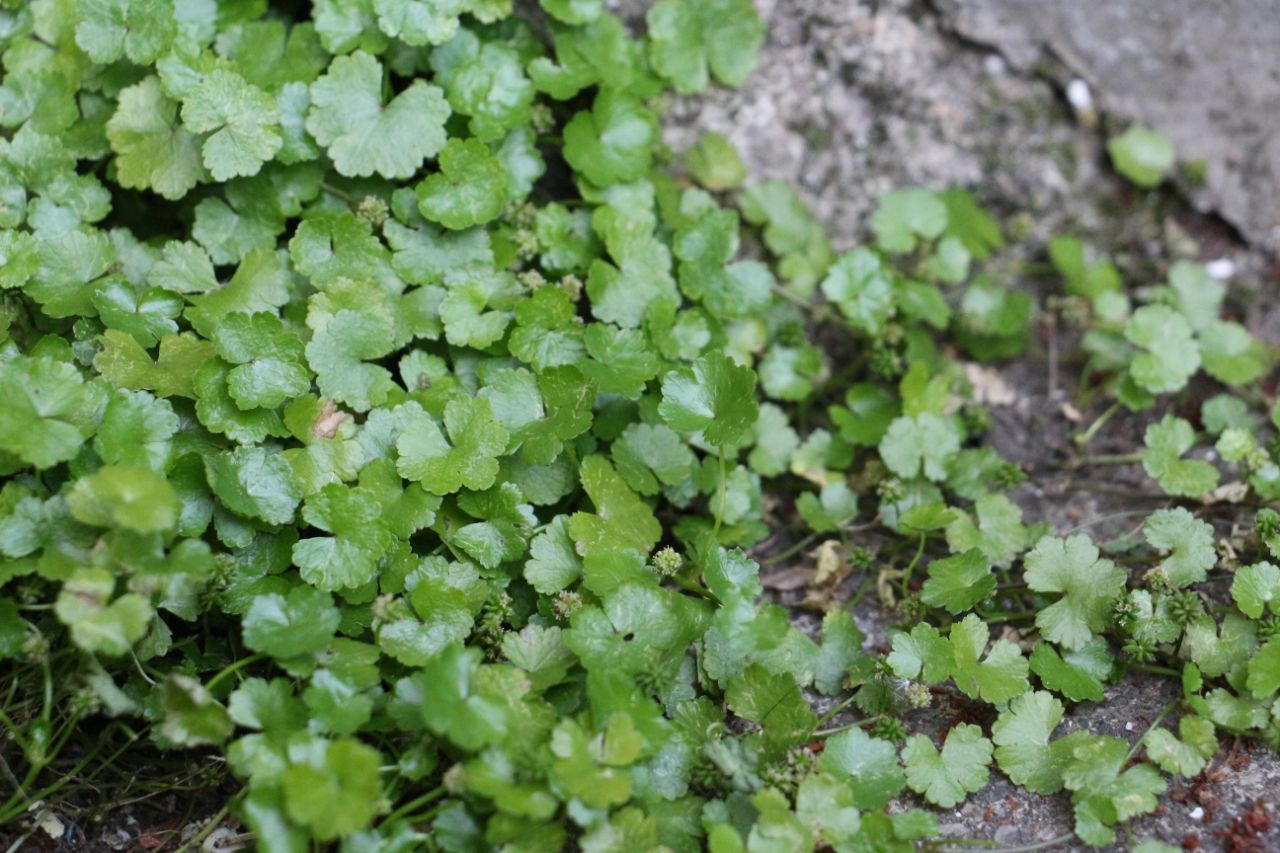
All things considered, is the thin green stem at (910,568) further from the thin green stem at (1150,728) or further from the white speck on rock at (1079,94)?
the white speck on rock at (1079,94)

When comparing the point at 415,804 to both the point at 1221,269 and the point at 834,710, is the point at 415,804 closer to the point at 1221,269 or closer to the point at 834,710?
the point at 834,710

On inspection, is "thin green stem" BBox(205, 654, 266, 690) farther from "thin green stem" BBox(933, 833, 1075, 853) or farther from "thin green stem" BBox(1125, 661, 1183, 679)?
"thin green stem" BBox(1125, 661, 1183, 679)

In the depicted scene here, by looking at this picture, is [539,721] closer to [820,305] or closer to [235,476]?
[235,476]

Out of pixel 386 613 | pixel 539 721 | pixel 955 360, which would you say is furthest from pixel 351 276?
pixel 955 360

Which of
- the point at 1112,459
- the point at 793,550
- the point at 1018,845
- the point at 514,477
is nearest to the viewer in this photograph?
the point at 1018,845

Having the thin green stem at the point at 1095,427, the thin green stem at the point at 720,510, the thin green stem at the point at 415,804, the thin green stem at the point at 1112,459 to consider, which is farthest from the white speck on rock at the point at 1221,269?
the thin green stem at the point at 415,804

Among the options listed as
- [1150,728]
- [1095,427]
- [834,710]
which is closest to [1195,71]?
[1095,427]

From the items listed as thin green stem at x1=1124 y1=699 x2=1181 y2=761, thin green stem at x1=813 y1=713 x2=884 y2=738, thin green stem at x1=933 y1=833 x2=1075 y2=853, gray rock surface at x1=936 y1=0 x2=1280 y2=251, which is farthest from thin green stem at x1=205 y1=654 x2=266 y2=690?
gray rock surface at x1=936 y1=0 x2=1280 y2=251
